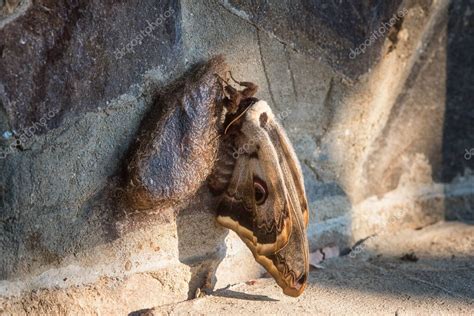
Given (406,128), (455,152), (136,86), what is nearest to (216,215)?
(136,86)

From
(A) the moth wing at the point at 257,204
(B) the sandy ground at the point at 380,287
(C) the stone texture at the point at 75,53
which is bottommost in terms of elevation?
(B) the sandy ground at the point at 380,287

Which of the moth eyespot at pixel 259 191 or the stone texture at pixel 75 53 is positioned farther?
the moth eyespot at pixel 259 191

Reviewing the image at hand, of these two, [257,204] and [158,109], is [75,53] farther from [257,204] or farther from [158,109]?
[257,204]

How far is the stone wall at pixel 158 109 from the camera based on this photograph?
67.2 inches

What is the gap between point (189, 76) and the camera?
6.19 ft

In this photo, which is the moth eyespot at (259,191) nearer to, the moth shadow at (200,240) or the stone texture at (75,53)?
the moth shadow at (200,240)

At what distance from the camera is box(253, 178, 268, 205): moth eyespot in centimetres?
193

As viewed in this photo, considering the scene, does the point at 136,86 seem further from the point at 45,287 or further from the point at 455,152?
the point at 455,152

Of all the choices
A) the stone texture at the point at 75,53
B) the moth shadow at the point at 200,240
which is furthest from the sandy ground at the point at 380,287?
the stone texture at the point at 75,53

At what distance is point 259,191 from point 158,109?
1.07ft

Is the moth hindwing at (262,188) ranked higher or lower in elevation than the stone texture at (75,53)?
lower

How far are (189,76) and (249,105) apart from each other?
0.17 meters

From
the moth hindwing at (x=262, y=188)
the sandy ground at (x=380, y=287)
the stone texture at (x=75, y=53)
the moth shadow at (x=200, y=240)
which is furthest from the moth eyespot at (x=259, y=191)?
the stone texture at (x=75, y=53)

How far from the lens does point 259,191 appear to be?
194 cm
